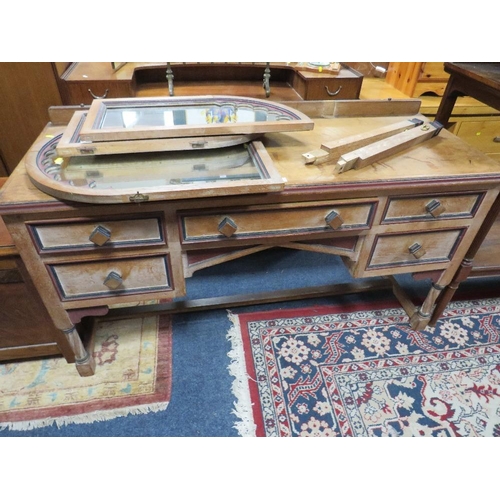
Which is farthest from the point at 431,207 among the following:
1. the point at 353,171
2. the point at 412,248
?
the point at 353,171

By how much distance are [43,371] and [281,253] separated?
1449 millimetres

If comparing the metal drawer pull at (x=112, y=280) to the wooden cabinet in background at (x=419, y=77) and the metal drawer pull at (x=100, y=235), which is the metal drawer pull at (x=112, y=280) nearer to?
the metal drawer pull at (x=100, y=235)

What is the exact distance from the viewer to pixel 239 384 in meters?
1.53

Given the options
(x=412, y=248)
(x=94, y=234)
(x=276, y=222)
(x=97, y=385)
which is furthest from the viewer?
(x=97, y=385)

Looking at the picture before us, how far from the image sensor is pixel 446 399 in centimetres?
151

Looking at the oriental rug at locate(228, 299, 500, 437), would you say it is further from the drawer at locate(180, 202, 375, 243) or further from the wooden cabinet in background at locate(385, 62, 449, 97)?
the wooden cabinet in background at locate(385, 62, 449, 97)

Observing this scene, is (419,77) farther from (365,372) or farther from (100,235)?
(100,235)

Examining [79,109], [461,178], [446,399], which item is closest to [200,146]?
[79,109]

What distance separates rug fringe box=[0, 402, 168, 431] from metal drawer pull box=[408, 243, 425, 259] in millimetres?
1196

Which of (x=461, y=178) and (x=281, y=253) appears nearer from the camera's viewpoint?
(x=461, y=178)

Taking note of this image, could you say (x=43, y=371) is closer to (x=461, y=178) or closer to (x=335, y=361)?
(x=335, y=361)

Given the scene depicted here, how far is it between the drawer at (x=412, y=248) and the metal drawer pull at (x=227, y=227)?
581 millimetres

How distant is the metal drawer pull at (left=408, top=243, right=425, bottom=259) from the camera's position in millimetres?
1389

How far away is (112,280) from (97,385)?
0.61 meters
